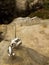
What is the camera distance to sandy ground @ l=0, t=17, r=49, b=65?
1709 cm

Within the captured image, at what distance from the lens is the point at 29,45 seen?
20.0m

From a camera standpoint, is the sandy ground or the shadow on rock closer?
the shadow on rock

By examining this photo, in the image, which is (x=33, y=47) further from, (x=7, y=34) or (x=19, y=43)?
(x=7, y=34)

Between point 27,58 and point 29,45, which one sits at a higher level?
point 27,58

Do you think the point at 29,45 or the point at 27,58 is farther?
the point at 29,45

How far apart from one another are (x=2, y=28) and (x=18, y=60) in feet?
25.8

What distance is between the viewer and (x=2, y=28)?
2434cm

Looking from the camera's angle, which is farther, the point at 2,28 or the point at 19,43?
the point at 2,28

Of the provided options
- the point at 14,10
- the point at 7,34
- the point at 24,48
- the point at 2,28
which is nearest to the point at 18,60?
the point at 24,48

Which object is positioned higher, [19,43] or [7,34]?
[19,43]

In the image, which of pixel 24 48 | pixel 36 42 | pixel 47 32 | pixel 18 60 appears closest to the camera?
pixel 18 60

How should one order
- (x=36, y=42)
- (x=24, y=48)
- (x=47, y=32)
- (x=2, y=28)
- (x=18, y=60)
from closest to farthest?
(x=18, y=60), (x=24, y=48), (x=36, y=42), (x=47, y=32), (x=2, y=28)

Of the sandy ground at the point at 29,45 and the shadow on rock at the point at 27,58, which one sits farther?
the sandy ground at the point at 29,45

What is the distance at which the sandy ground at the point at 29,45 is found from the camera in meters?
17.1
